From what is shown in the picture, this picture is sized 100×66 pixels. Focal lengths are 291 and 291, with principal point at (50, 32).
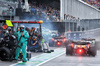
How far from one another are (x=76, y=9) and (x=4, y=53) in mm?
45258

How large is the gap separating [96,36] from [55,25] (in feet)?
24.6

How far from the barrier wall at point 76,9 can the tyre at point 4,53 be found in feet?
114

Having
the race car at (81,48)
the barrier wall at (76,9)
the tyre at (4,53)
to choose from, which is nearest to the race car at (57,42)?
the race car at (81,48)

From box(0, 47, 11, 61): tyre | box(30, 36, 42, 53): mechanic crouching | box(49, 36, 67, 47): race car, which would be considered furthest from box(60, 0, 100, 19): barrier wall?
box(0, 47, 11, 61): tyre

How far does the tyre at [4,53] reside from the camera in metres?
14.4

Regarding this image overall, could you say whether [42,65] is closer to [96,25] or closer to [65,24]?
[65,24]

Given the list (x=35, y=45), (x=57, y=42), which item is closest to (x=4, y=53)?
(x=35, y=45)

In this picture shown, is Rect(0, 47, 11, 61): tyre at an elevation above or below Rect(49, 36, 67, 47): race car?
above

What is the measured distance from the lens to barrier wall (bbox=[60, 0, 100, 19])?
5240 cm

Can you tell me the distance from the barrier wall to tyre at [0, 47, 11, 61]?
34888 millimetres

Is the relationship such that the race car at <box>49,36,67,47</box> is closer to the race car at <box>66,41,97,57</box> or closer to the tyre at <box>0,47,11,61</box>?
the race car at <box>66,41,97,57</box>

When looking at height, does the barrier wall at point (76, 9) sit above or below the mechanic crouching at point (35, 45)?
above

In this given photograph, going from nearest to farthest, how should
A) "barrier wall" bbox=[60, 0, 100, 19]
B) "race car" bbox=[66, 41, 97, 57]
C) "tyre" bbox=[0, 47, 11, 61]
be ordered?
"tyre" bbox=[0, 47, 11, 61]
"race car" bbox=[66, 41, 97, 57]
"barrier wall" bbox=[60, 0, 100, 19]

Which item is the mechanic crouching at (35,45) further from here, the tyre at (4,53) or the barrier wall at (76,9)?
the barrier wall at (76,9)
